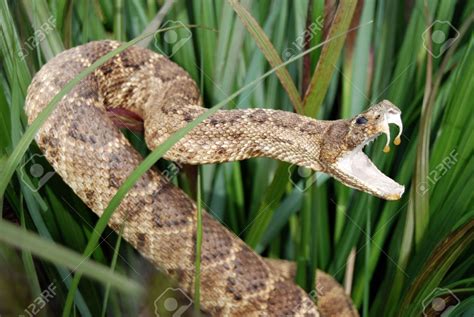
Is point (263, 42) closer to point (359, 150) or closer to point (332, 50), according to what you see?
point (332, 50)

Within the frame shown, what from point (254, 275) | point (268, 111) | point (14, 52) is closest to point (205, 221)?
point (254, 275)

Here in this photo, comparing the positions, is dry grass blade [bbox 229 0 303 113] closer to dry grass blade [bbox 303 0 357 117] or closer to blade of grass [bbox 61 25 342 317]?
dry grass blade [bbox 303 0 357 117]

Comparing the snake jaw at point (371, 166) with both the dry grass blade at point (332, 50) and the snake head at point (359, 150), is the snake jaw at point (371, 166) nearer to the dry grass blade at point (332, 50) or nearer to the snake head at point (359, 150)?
the snake head at point (359, 150)

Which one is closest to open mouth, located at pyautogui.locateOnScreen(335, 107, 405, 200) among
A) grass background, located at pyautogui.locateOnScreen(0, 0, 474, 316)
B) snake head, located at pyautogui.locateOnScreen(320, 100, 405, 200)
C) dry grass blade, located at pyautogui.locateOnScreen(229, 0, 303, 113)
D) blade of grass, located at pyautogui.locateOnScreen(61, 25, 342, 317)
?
snake head, located at pyautogui.locateOnScreen(320, 100, 405, 200)

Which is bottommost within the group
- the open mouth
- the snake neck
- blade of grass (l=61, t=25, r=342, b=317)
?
the open mouth

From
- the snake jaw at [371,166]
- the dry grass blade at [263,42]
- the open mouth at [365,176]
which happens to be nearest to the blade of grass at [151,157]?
the dry grass blade at [263,42]

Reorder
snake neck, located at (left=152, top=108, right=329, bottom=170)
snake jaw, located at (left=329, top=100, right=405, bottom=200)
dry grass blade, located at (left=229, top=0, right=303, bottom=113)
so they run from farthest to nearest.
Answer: snake neck, located at (left=152, top=108, right=329, bottom=170) < snake jaw, located at (left=329, top=100, right=405, bottom=200) < dry grass blade, located at (left=229, top=0, right=303, bottom=113)

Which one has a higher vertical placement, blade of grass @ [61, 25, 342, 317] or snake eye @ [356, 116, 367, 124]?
blade of grass @ [61, 25, 342, 317]
